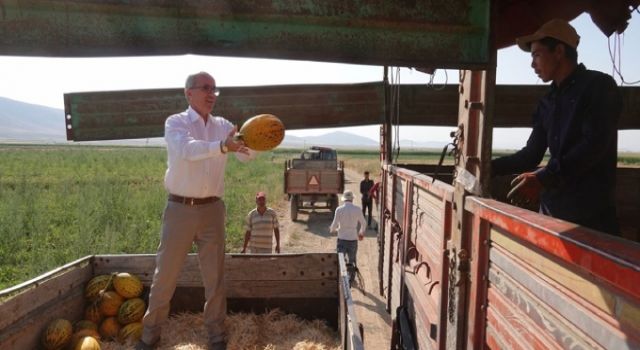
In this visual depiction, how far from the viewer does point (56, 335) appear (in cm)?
327

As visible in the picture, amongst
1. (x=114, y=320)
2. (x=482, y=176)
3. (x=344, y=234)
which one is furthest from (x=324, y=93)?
(x=344, y=234)

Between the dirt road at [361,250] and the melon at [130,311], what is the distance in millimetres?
2948

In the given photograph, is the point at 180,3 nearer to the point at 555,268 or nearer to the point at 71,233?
the point at 555,268

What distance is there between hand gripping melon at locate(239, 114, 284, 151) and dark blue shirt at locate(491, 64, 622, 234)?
1.51 meters

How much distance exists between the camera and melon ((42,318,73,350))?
3254 millimetres

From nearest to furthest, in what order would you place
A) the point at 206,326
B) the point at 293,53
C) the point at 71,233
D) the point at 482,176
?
the point at 293,53, the point at 482,176, the point at 206,326, the point at 71,233

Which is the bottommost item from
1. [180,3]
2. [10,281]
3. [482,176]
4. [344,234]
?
[10,281]

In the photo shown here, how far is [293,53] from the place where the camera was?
1.92 meters

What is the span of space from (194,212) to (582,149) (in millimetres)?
2443

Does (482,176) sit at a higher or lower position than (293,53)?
lower

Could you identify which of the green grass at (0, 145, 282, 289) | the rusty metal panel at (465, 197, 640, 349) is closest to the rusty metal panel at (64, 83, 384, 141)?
the rusty metal panel at (465, 197, 640, 349)

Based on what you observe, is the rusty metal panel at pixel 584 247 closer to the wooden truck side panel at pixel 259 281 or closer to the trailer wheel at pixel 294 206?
the wooden truck side panel at pixel 259 281

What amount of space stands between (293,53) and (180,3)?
48 cm

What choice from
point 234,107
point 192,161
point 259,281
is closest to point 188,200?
point 192,161
